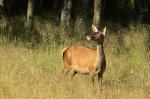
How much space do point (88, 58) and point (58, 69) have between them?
5.36 feet

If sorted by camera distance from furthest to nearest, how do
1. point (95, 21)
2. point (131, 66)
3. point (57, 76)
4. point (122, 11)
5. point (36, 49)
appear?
1. point (122, 11)
2. point (95, 21)
3. point (36, 49)
4. point (131, 66)
5. point (57, 76)

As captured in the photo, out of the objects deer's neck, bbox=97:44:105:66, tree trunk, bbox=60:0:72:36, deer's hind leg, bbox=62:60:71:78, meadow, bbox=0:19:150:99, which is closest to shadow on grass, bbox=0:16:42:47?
meadow, bbox=0:19:150:99

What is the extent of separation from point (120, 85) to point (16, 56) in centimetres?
326

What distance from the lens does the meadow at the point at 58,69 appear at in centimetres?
940

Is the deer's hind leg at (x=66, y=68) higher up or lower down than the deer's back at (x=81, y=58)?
lower down

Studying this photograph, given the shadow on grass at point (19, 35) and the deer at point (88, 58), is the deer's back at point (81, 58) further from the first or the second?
the shadow on grass at point (19, 35)

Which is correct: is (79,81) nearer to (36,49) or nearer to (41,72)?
(41,72)

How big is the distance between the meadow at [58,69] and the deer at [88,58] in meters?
0.26

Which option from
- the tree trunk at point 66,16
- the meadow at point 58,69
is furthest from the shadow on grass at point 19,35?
the tree trunk at point 66,16

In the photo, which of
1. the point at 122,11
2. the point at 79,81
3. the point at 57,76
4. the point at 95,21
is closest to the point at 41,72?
the point at 57,76

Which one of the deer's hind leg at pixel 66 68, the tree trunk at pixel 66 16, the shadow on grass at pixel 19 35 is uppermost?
the tree trunk at pixel 66 16

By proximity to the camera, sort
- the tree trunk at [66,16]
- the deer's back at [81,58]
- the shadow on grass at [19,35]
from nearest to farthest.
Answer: the deer's back at [81,58]
the shadow on grass at [19,35]
the tree trunk at [66,16]

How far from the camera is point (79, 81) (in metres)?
10.5

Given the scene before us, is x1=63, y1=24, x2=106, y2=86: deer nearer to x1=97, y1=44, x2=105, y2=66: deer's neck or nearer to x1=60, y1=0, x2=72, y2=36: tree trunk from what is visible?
x1=97, y1=44, x2=105, y2=66: deer's neck
